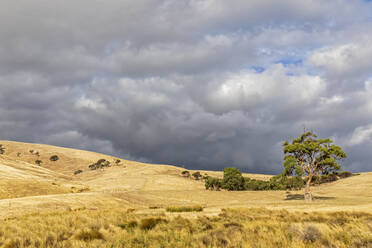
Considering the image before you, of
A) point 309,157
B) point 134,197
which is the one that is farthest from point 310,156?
point 134,197

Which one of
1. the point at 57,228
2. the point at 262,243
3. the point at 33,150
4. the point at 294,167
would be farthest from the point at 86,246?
the point at 33,150

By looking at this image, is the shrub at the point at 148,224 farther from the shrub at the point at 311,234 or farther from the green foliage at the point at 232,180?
the green foliage at the point at 232,180

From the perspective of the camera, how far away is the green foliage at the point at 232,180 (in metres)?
76.8

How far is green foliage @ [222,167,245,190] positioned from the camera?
76.8 metres

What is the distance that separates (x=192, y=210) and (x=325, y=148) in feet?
84.0

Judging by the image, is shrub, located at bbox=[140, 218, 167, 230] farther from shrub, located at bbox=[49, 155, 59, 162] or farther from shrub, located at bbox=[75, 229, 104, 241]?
shrub, located at bbox=[49, 155, 59, 162]

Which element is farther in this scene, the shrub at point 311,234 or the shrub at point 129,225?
the shrub at point 129,225

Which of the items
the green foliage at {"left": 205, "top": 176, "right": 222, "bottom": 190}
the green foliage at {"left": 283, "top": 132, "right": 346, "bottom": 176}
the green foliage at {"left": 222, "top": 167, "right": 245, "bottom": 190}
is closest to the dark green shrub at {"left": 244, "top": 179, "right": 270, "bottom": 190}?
the green foliage at {"left": 222, "top": 167, "right": 245, "bottom": 190}

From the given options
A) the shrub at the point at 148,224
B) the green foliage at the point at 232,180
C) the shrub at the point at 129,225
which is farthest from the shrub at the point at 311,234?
the green foliage at the point at 232,180

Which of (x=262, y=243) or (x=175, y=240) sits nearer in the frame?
(x=262, y=243)

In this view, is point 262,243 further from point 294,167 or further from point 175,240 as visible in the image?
point 294,167

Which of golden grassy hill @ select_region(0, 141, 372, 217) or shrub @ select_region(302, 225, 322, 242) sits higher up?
shrub @ select_region(302, 225, 322, 242)

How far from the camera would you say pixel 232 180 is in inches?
3039

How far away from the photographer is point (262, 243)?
8.90 m
